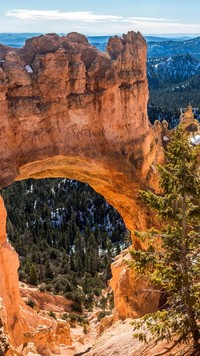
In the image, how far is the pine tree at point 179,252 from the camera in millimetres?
10133

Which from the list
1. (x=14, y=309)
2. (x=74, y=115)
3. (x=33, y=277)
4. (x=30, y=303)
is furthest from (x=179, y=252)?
(x=33, y=277)

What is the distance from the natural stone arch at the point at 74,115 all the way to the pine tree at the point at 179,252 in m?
8.68

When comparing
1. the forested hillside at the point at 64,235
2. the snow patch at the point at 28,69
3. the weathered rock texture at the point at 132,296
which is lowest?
the forested hillside at the point at 64,235

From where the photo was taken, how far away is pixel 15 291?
65.1 feet

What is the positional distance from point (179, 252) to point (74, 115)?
34.1ft

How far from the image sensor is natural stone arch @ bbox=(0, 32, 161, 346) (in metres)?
Answer: 17.6

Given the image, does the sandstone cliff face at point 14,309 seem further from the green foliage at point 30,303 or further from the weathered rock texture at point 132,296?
the green foliage at point 30,303

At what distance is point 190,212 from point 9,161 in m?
9.83

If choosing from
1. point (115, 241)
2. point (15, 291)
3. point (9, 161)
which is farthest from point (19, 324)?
point (115, 241)

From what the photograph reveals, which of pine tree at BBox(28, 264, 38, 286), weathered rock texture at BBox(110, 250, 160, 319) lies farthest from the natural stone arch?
pine tree at BBox(28, 264, 38, 286)

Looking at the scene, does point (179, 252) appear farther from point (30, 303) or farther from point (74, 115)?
point (30, 303)

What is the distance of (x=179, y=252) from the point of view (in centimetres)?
1077

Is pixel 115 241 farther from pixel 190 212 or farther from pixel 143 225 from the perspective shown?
pixel 190 212

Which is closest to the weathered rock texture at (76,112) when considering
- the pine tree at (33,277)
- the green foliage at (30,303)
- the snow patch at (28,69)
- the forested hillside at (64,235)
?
the snow patch at (28,69)
